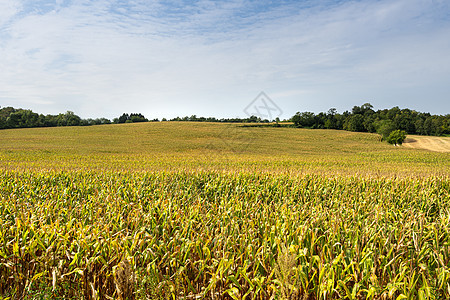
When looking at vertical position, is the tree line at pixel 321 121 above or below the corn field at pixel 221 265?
above

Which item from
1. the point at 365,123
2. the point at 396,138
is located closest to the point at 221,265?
the point at 396,138

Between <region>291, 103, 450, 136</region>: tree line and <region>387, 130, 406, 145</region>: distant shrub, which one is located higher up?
<region>291, 103, 450, 136</region>: tree line

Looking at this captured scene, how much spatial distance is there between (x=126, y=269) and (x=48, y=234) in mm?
1713

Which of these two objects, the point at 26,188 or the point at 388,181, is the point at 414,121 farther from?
the point at 26,188

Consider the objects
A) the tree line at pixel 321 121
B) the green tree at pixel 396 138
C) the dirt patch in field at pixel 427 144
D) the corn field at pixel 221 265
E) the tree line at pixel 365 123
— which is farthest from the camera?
the tree line at pixel 365 123

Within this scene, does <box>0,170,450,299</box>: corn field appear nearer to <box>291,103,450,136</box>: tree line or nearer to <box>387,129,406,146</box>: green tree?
<box>387,129,406,146</box>: green tree

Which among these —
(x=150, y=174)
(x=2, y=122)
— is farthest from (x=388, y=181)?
(x=2, y=122)

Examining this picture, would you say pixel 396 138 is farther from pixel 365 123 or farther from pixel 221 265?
pixel 221 265

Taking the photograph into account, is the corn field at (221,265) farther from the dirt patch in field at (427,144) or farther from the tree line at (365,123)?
the tree line at (365,123)

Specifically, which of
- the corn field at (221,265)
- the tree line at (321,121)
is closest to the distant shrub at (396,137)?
the tree line at (321,121)

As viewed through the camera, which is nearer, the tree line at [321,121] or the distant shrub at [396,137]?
the distant shrub at [396,137]

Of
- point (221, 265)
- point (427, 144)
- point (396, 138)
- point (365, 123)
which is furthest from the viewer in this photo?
point (365, 123)

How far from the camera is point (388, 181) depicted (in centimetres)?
977

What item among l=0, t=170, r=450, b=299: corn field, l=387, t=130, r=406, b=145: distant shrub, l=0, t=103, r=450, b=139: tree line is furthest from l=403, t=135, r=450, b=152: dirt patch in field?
l=0, t=170, r=450, b=299: corn field
